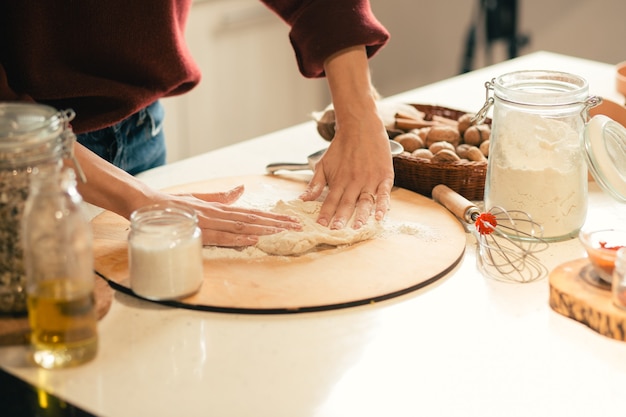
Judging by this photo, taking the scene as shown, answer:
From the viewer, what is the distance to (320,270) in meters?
1.17

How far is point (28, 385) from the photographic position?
0.93m

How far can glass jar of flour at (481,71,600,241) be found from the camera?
124cm

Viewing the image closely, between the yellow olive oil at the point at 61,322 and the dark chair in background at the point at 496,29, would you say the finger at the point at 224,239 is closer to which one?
the yellow olive oil at the point at 61,322

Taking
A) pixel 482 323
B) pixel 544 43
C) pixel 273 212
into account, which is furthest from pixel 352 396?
pixel 544 43

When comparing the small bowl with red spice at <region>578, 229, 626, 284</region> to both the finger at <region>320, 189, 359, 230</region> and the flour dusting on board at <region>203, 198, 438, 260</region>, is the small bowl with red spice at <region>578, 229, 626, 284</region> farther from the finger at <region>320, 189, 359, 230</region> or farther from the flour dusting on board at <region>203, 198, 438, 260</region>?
the finger at <region>320, 189, 359, 230</region>

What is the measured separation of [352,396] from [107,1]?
33.3 inches

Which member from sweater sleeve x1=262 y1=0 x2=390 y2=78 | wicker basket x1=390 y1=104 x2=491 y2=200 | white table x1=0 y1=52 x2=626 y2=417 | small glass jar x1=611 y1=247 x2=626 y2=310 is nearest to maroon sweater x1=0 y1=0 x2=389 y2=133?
sweater sleeve x1=262 y1=0 x2=390 y2=78

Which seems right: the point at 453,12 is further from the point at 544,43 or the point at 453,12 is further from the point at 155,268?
the point at 155,268

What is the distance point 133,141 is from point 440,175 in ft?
2.04

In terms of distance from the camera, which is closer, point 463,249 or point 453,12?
point 463,249

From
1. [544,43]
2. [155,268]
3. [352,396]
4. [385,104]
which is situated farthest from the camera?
[544,43]

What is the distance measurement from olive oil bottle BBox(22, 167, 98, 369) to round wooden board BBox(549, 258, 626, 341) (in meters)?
0.58

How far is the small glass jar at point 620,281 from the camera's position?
3.32 feet

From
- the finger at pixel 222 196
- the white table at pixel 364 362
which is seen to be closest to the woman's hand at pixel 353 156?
the finger at pixel 222 196
